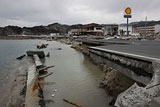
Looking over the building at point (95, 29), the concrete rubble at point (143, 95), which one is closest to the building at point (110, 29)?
the building at point (95, 29)

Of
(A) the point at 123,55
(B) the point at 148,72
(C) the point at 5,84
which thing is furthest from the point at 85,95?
(C) the point at 5,84

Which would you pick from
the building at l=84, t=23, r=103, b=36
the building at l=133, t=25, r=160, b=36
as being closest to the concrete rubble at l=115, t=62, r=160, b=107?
the building at l=84, t=23, r=103, b=36

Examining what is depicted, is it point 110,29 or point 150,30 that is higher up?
point 150,30

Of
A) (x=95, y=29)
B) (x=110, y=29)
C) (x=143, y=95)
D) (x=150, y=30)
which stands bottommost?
(x=143, y=95)

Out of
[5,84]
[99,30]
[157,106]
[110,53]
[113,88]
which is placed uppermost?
[99,30]

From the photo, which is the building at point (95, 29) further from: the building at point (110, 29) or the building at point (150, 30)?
the building at point (150, 30)

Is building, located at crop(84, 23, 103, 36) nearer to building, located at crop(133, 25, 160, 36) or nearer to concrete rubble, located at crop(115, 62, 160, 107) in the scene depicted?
building, located at crop(133, 25, 160, 36)

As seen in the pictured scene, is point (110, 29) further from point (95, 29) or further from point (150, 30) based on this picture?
point (150, 30)

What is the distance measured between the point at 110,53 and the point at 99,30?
61.1 m

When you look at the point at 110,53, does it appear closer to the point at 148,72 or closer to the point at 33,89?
the point at 148,72

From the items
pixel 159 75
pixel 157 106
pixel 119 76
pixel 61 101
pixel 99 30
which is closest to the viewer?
pixel 157 106

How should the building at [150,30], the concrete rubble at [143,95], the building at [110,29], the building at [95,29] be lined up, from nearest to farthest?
the concrete rubble at [143,95] < the building at [110,29] < the building at [95,29] < the building at [150,30]

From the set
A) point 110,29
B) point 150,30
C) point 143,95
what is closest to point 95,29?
point 110,29

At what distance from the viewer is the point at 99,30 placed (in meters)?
65.2
